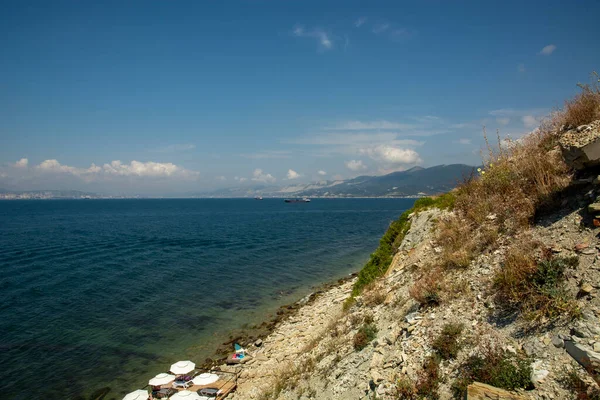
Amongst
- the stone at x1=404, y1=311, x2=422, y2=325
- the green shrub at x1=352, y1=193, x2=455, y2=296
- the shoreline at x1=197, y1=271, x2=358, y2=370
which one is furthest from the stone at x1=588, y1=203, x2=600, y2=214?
the shoreline at x1=197, y1=271, x2=358, y2=370

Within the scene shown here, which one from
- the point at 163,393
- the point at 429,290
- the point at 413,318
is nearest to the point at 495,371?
the point at 413,318

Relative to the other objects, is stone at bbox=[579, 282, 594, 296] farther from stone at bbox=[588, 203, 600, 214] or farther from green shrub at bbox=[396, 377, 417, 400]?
green shrub at bbox=[396, 377, 417, 400]

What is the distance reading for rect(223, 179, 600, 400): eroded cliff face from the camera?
7273 millimetres

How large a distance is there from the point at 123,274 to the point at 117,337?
65.7ft

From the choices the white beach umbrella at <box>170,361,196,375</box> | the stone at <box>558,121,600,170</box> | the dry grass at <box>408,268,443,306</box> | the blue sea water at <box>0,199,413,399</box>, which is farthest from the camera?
the blue sea water at <box>0,199,413,399</box>

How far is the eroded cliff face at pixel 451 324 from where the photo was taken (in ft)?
23.9

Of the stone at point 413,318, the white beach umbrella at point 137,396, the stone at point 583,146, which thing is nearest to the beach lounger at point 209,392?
the white beach umbrella at point 137,396

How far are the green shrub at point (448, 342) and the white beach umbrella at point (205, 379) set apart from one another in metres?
14.0

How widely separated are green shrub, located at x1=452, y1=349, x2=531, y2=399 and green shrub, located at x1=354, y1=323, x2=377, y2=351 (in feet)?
13.8

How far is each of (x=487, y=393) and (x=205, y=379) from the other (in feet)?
52.9

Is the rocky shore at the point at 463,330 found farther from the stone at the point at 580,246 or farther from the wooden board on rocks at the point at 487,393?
the wooden board on rocks at the point at 487,393

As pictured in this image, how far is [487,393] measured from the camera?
6.90 meters

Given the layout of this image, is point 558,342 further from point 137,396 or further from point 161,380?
point 137,396

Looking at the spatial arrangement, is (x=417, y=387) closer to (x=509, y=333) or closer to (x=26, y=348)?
(x=509, y=333)
